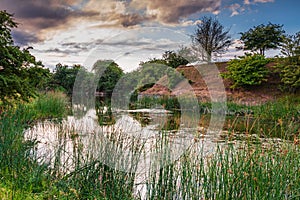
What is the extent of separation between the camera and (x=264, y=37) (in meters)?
22.7

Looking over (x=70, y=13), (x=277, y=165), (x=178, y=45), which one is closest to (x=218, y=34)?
(x=70, y=13)

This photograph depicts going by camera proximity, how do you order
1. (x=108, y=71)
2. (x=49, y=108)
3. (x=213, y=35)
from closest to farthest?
(x=108, y=71) → (x=49, y=108) → (x=213, y=35)

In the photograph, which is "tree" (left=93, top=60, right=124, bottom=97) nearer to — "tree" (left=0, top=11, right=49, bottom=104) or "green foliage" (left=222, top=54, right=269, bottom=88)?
"tree" (left=0, top=11, right=49, bottom=104)

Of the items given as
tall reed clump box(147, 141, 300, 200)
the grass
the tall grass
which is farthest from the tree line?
tall reed clump box(147, 141, 300, 200)

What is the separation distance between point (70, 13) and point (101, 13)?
1.93 meters

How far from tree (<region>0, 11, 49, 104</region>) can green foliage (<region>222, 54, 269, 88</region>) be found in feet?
48.2

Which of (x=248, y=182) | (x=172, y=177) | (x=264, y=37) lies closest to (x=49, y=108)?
(x=172, y=177)

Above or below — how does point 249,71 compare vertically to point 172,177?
above

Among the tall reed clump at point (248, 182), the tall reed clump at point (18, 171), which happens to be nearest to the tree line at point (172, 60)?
the tall reed clump at point (18, 171)

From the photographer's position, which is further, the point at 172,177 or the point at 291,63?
the point at 291,63

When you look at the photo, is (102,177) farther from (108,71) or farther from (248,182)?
(108,71)

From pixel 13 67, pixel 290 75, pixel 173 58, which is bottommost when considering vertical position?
pixel 13 67

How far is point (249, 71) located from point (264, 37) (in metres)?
5.35

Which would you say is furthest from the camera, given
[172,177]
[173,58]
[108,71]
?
[108,71]
